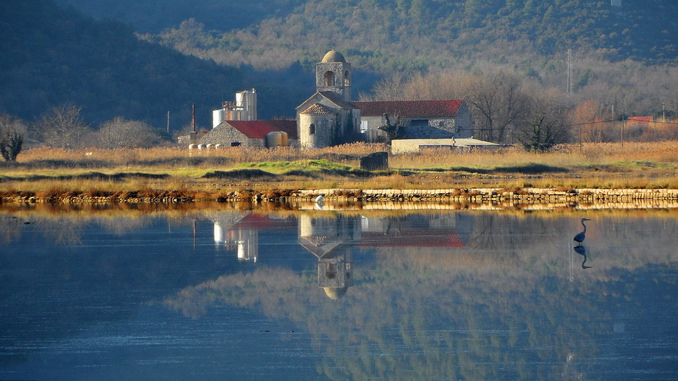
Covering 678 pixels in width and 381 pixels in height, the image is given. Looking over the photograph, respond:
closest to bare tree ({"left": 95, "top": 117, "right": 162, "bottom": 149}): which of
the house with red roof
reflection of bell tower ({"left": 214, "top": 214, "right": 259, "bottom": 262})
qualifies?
the house with red roof

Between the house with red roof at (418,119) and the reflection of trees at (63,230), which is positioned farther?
the house with red roof at (418,119)

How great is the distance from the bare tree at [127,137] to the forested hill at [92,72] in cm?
1594

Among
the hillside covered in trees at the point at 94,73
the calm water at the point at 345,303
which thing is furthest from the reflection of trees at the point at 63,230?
the hillside covered in trees at the point at 94,73

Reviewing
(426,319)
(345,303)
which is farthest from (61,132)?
(426,319)

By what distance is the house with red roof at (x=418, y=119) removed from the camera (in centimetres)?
6041

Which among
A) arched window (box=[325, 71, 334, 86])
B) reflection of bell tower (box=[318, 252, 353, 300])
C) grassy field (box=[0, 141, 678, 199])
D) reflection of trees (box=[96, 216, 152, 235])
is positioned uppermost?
arched window (box=[325, 71, 334, 86])

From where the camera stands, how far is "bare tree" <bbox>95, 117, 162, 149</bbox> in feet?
206

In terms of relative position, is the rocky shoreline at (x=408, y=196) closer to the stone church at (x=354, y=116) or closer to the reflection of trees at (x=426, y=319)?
the reflection of trees at (x=426, y=319)

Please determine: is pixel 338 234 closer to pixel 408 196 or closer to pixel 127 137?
pixel 408 196

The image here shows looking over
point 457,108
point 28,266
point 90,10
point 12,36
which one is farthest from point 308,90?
point 28,266

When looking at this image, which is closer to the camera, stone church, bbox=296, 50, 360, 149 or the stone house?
the stone house

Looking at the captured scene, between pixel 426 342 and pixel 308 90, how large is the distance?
90.2 m

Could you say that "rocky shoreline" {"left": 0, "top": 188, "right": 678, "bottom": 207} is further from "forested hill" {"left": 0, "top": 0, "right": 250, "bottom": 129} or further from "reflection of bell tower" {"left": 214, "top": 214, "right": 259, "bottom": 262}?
"forested hill" {"left": 0, "top": 0, "right": 250, "bottom": 129}

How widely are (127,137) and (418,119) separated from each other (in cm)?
1814
